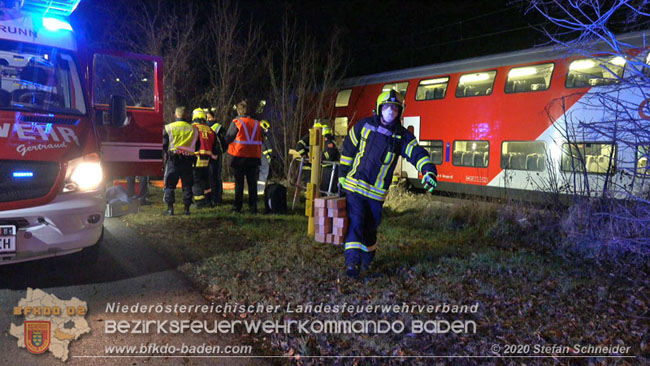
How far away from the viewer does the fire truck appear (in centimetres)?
412

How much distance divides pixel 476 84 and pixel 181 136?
7.55 metres

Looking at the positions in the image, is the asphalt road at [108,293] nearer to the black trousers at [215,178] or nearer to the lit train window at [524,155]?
the black trousers at [215,178]

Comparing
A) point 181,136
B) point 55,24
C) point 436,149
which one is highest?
point 55,24

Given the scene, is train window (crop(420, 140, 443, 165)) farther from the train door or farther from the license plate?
Result: the license plate

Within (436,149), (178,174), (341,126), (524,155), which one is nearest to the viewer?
(178,174)

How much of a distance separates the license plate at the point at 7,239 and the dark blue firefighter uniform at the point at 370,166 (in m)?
2.99

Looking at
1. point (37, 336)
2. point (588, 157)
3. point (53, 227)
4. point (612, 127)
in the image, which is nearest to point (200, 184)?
point (53, 227)

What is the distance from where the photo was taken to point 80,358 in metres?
3.27

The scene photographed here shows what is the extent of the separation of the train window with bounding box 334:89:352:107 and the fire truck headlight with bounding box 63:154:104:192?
11.5 m

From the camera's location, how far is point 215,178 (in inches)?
368

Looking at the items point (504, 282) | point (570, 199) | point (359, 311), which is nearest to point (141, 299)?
point (359, 311)

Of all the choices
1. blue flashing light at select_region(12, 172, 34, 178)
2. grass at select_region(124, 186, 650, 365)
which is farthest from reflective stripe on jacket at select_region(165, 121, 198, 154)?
blue flashing light at select_region(12, 172, 34, 178)

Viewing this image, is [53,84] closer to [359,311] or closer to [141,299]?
[141,299]

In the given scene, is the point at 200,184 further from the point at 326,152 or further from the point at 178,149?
the point at 326,152
